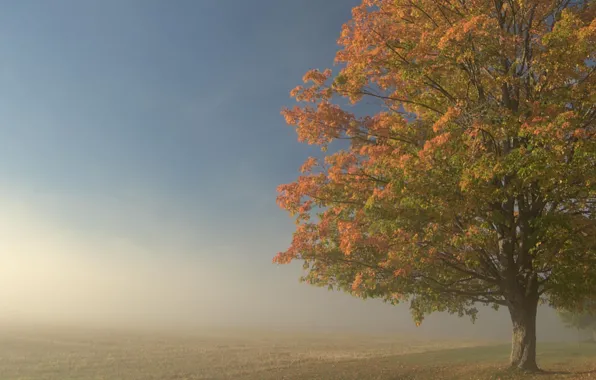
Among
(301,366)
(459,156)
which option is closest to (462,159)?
(459,156)

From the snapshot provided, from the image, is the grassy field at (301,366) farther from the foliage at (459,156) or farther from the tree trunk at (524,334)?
the foliage at (459,156)

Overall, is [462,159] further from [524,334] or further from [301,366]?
[301,366]

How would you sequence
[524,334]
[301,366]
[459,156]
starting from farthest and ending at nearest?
[301,366] → [524,334] → [459,156]

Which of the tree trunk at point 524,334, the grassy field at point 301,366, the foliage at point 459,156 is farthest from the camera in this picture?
the grassy field at point 301,366

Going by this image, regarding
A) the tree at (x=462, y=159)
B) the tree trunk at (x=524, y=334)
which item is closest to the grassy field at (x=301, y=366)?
the tree trunk at (x=524, y=334)

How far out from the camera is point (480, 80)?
15.3 meters

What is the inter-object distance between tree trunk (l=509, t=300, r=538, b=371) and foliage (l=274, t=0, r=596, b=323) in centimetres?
41

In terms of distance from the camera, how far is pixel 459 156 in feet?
41.8

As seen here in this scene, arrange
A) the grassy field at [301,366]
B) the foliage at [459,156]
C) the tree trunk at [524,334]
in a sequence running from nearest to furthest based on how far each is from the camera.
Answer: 1. the foliage at [459,156]
2. the tree trunk at [524,334]
3. the grassy field at [301,366]

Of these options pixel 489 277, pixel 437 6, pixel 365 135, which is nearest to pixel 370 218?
pixel 365 135

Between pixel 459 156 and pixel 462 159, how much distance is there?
21 centimetres

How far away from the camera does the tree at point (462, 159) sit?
12.3m

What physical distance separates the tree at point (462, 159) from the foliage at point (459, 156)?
6 cm

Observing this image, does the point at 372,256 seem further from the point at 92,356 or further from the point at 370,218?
the point at 92,356
